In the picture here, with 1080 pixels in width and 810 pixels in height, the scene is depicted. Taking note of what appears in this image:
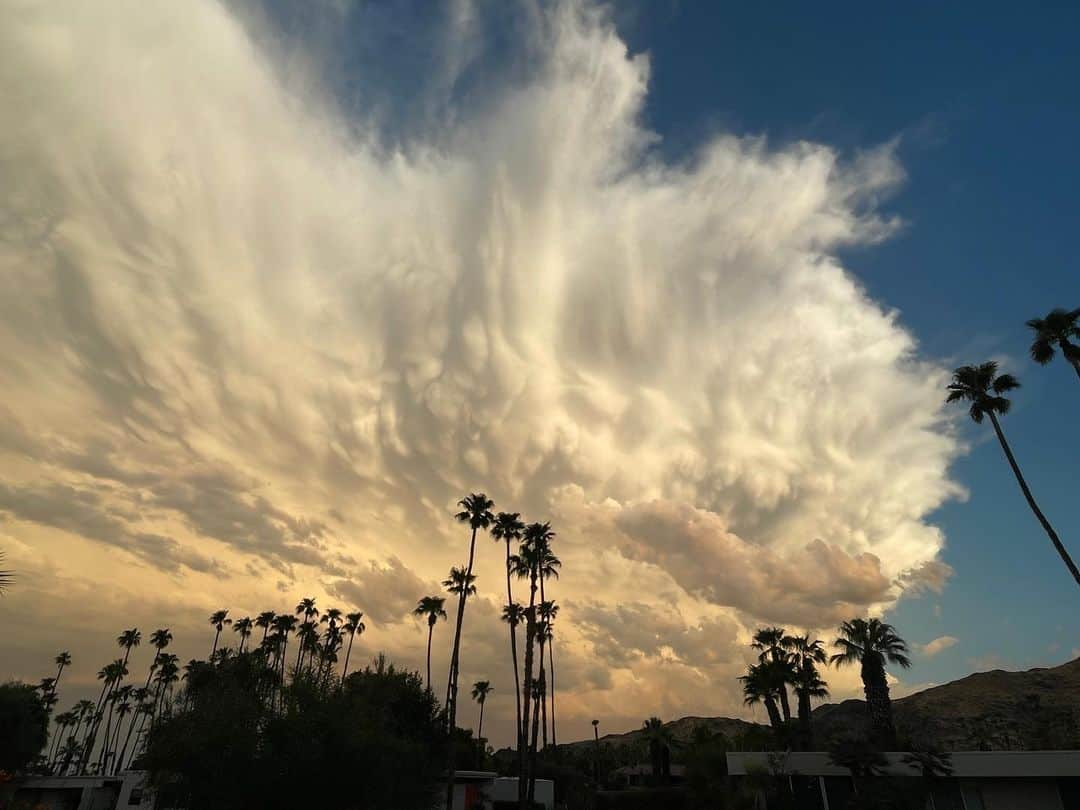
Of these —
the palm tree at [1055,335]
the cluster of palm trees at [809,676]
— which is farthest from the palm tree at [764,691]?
the palm tree at [1055,335]

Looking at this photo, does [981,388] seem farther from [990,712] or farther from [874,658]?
[990,712]

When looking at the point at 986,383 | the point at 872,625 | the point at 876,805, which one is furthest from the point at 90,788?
the point at 986,383

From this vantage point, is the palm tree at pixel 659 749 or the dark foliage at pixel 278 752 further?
the palm tree at pixel 659 749

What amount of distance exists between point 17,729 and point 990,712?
120235 millimetres

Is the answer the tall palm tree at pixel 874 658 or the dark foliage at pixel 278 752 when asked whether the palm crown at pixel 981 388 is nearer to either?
the tall palm tree at pixel 874 658

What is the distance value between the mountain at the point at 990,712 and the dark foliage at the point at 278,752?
Result: 6175 cm

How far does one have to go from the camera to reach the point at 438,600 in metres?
78.9

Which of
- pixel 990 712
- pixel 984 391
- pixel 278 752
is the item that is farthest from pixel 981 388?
pixel 990 712

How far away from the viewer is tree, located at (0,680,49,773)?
39.5 meters

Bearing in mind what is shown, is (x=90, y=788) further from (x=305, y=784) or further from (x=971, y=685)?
(x=971, y=685)

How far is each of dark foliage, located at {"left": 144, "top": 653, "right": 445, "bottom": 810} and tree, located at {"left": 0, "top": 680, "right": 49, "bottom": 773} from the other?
18703 mm

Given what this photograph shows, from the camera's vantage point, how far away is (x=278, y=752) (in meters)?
25.5

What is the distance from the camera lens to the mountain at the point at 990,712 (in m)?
86.6

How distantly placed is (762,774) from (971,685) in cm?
10114
